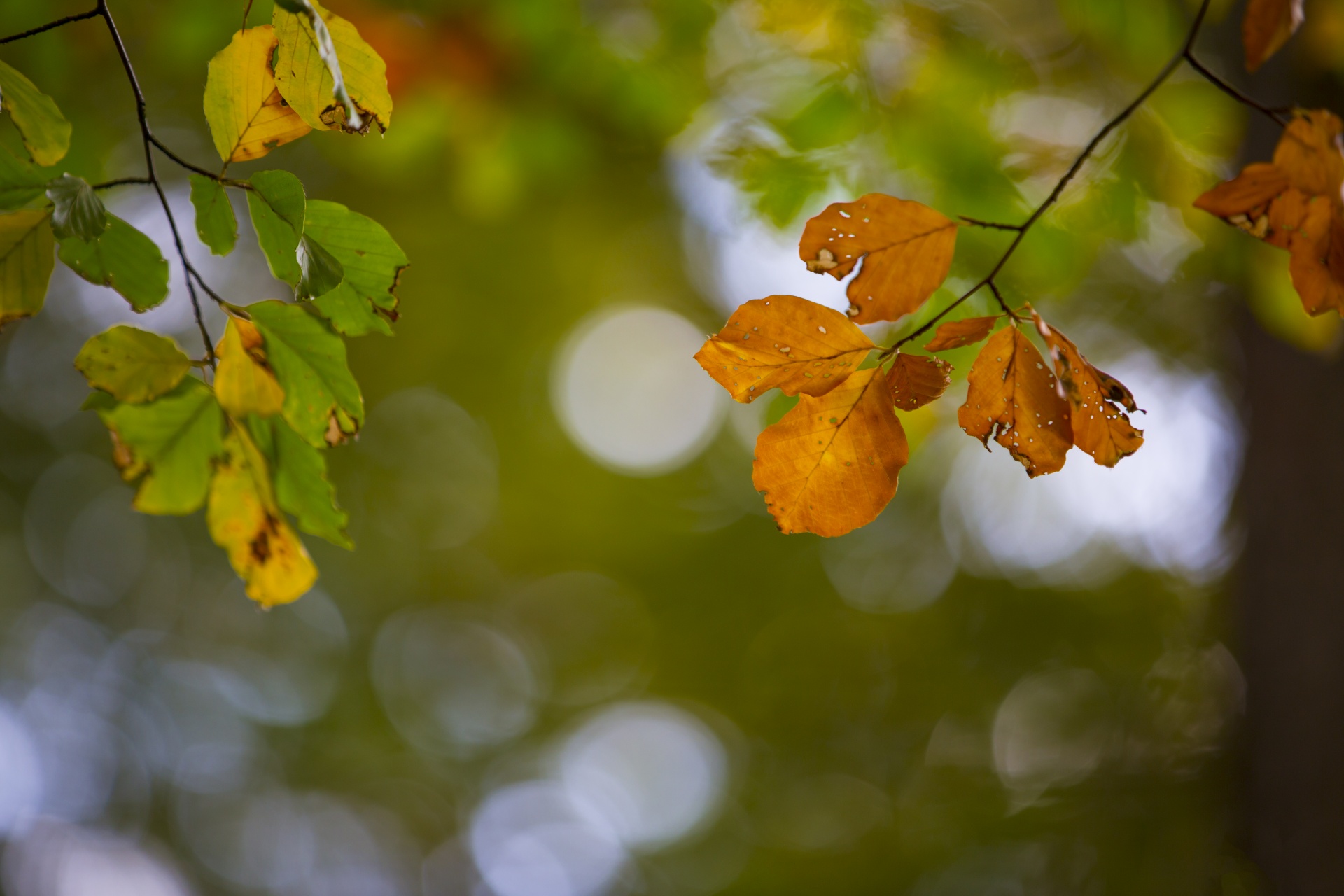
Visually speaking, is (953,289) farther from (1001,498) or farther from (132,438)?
(1001,498)

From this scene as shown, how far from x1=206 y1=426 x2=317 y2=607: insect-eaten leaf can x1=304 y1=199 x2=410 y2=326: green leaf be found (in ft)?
0.47

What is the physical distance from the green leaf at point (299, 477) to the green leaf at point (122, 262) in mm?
100

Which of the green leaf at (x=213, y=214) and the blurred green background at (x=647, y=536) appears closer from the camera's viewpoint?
the green leaf at (x=213, y=214)

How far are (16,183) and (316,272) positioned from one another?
0.18 metres

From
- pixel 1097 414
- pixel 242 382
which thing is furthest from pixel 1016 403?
pixel 242 382

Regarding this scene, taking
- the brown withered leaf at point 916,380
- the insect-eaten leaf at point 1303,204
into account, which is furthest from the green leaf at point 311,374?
the insect-eaten leaf at point 1303,204

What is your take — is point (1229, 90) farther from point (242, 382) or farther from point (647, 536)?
point (647, 536)

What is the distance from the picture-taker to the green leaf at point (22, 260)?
0.43 metres

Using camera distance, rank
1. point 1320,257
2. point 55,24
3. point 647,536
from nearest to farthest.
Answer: point 55,24 → point 1320,257 → point 647,536

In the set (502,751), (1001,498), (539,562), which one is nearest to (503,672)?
(502,751)

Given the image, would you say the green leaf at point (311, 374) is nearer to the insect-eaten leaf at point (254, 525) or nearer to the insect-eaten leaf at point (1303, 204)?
the insect-eaten leaf at point (254, 525)

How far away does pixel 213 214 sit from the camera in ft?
1.50

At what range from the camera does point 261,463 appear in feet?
1.71

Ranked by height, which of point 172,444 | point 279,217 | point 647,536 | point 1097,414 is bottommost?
point 647,536
